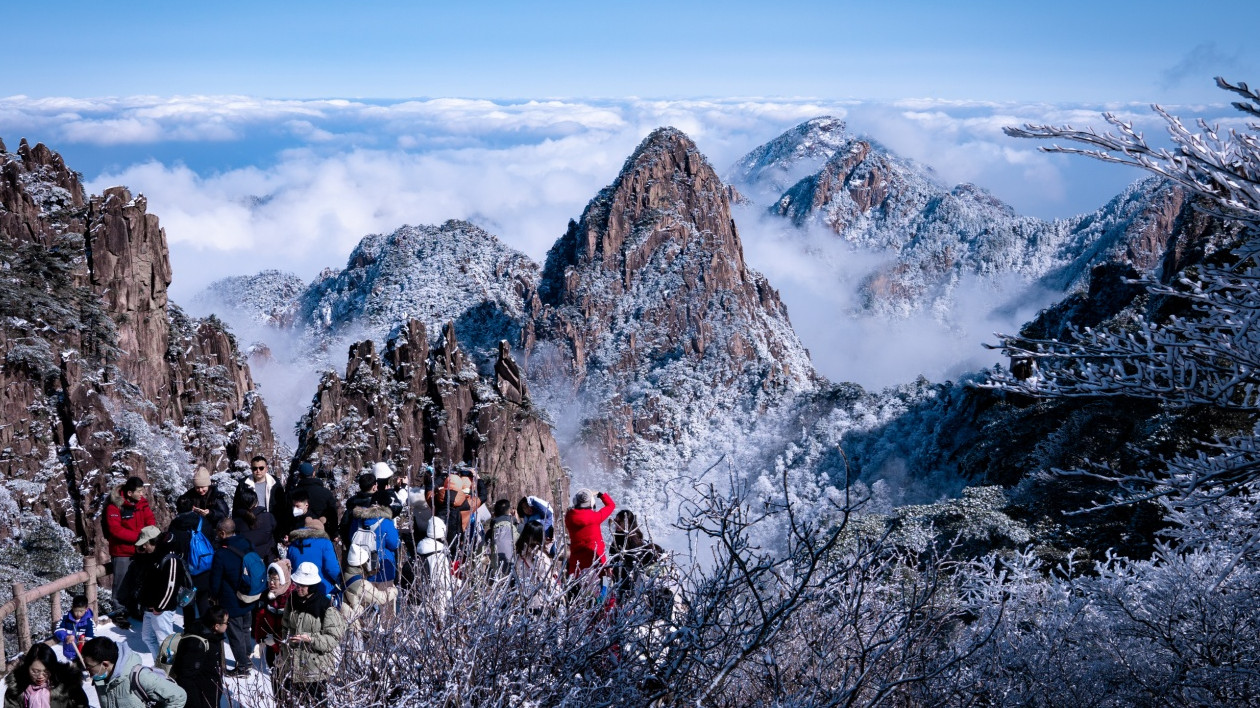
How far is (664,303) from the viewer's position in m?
92.3

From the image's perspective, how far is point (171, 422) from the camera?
17.7 meters

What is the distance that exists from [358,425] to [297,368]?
86.5 m

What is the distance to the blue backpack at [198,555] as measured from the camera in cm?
754

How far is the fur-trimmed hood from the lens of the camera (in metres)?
7.21

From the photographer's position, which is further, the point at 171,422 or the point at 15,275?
the point at 171,422

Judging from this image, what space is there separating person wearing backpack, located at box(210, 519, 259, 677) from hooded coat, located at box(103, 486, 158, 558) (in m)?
1.75

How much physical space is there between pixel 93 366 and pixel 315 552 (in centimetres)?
1241

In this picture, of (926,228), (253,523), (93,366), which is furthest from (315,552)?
(926,228)

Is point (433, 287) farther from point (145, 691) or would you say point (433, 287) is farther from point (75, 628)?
point (145, 691)

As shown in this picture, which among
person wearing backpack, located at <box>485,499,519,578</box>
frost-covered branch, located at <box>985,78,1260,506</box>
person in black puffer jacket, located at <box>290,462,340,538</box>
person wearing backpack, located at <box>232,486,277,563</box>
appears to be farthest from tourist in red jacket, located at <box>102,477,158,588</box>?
frost-covered branch, located at <box>985,78,1260,506</box>

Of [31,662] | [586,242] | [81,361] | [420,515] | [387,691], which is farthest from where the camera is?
[586,242]

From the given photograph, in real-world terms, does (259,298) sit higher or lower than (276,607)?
lower

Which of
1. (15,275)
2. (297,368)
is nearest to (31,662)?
(15,275)

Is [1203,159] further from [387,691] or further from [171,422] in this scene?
[171,422]
